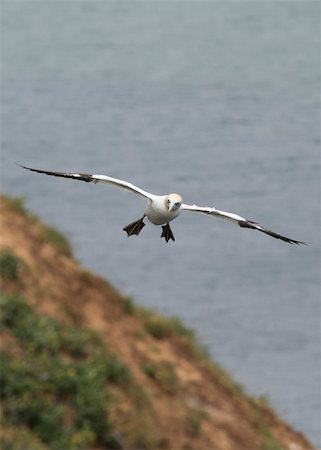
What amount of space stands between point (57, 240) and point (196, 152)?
24.6 m

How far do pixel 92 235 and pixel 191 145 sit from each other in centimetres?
1163

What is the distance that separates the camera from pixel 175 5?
334 ft

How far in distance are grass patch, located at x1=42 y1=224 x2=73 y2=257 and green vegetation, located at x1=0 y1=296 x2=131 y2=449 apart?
4.81 m

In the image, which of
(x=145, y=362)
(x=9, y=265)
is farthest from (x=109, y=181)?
(x=145, y=362)

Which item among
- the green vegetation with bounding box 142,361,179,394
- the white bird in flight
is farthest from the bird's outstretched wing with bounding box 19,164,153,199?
the green vegetation with bounding box 142,361,179,394

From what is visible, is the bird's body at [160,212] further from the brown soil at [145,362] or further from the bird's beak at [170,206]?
the brown soil at [145,362]

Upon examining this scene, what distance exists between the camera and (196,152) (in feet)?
217

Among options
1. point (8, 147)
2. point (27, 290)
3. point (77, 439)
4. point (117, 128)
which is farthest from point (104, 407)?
point (117, 128)

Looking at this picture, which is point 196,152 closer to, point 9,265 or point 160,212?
point 9,265

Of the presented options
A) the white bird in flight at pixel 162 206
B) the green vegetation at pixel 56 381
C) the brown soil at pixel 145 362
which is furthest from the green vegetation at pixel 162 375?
A: the white bird in flight at pixel 162 206

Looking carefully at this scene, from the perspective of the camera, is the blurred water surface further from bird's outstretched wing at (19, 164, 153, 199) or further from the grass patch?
bird's outstretched wing at (19, 164, 153, 199)

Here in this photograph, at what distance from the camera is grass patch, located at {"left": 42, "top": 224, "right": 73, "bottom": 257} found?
136ft

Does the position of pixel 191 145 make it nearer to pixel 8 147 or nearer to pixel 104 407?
pixel 8 147

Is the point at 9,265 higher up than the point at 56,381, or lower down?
higher up
